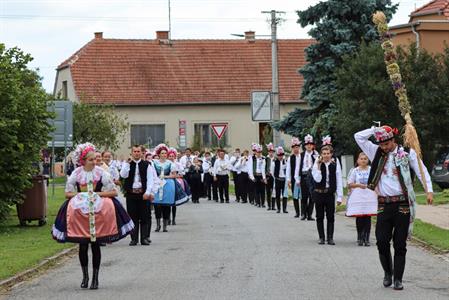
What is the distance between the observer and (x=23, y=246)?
17266 mm

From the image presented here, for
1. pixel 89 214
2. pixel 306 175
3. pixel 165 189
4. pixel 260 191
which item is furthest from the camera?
pixel 260 191

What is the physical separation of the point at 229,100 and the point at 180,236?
45286 mm

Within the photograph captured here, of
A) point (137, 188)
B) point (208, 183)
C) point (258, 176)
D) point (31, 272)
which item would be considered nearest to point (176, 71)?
point (208, 183)

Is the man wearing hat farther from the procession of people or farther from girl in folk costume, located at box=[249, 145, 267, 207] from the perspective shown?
girl in folk costume, located at box=[249, 145, 267, 207]

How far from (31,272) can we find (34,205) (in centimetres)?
886

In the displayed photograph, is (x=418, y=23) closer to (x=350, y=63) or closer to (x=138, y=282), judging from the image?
(x=350, y=63)

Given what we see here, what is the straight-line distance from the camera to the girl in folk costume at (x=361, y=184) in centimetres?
1694

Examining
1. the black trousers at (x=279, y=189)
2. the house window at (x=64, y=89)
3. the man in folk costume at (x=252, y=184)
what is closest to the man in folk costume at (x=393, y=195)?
the black trousers at (x=279, y=189)

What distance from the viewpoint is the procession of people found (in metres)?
11.5

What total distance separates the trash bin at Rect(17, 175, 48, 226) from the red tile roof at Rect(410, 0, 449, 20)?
2777 centimetres

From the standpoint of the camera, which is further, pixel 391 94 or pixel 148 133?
pixel 148 133

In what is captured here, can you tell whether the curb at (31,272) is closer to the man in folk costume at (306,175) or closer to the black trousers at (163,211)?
the black trousers at (163,211)

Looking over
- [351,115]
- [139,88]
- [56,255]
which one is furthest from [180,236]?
[139,88]

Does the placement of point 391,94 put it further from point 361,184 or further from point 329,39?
point 361,184
